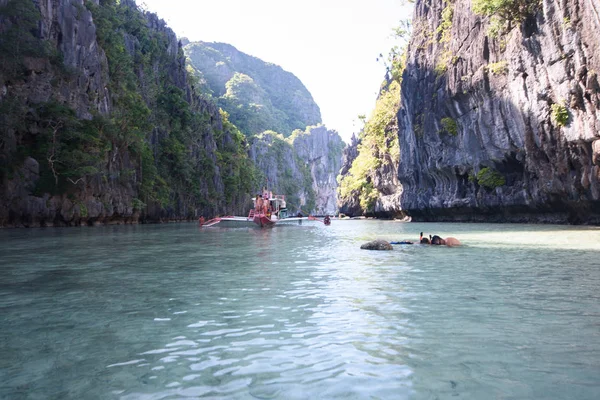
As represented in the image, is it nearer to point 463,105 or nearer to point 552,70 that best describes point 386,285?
point 552,70

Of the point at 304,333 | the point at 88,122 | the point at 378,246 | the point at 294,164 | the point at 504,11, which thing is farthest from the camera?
the point at 294,164

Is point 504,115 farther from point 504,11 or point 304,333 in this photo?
point 304,333

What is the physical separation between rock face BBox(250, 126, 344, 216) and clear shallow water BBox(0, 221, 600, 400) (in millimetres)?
112322

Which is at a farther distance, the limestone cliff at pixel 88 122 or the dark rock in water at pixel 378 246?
the limestone cliff at pixel 88 122

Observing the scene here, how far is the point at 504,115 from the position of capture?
118ft

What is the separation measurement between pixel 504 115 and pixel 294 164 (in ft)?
443

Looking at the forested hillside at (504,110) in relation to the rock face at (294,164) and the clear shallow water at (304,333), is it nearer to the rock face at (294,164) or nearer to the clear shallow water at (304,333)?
the clear shallow water at (304,333)

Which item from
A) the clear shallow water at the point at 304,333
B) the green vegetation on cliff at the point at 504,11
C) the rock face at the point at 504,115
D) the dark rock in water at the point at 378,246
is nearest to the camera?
the clear shallow water at the point at 304,333

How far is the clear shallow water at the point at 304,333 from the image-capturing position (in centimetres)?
409

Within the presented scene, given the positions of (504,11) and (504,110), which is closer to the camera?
(504,11)

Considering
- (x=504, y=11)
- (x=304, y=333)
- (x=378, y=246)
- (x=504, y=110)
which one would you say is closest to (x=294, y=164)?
(x=504, y=110)

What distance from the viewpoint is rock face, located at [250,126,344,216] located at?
147m

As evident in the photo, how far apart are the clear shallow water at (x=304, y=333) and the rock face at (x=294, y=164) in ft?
369

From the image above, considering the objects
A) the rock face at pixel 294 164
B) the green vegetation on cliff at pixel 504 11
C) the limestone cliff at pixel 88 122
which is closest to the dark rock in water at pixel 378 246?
the green vegetation on cliff at pixel 504 11
